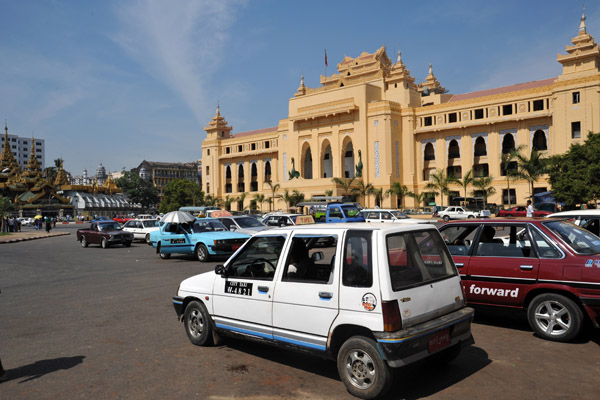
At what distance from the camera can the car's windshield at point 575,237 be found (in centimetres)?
610

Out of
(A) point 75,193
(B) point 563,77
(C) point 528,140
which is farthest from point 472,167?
A: (A) point 75,193

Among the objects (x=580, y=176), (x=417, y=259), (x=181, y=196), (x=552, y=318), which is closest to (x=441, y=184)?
(x=580, y=176)

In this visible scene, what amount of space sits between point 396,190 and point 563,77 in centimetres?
2029

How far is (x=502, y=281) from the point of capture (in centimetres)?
643

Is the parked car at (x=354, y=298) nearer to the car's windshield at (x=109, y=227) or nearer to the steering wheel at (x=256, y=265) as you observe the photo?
the steering wheel at (x=256, y=265)

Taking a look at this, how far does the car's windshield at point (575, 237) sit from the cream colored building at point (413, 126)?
4519cm

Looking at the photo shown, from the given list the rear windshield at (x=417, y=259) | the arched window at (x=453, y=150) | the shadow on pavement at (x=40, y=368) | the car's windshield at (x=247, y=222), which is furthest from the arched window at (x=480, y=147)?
the shadow on pavement at (x=40, y=368)

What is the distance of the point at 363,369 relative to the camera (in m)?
4.31

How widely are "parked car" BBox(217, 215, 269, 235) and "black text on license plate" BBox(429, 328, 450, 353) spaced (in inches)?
505

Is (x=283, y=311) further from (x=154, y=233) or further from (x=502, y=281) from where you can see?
(x=154, y=233)

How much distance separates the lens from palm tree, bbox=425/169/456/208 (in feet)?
163

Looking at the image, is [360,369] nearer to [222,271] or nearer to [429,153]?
[222,271]

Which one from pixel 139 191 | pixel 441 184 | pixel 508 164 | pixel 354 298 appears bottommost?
pixel 354 298

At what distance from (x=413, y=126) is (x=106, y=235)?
43697 millimetres
